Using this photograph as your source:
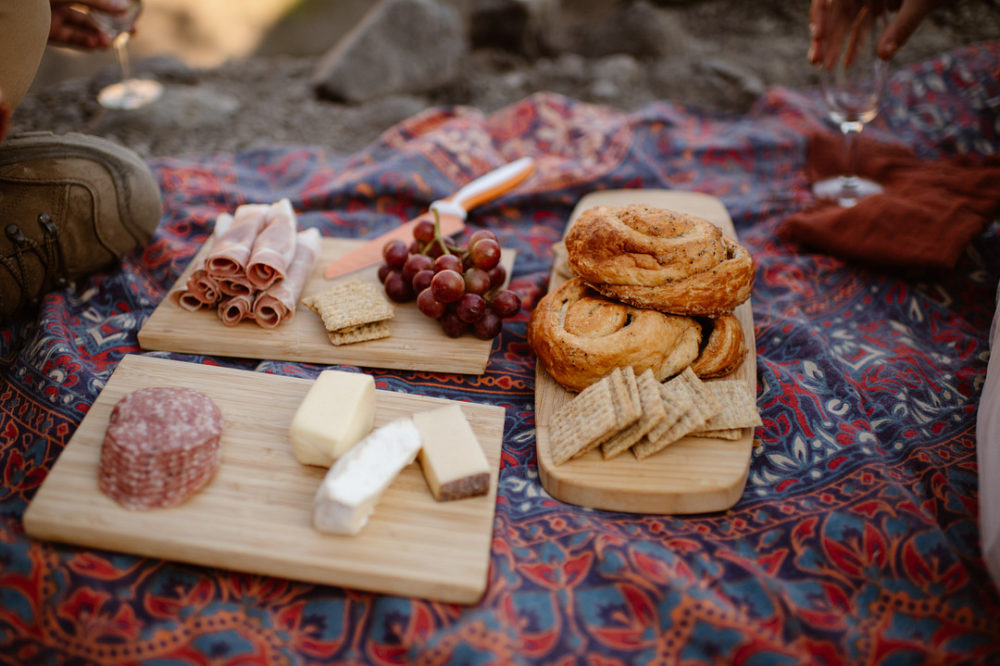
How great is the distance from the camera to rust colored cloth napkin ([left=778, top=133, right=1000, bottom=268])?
222 cm

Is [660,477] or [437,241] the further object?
[437,241]

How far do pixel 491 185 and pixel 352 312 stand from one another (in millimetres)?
892

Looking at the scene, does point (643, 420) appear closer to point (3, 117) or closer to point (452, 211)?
point (452, 211)

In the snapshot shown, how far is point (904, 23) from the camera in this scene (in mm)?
2189

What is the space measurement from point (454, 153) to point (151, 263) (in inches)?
48.5

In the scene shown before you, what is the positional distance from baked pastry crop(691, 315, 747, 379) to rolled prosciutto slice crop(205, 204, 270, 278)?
1.28 m

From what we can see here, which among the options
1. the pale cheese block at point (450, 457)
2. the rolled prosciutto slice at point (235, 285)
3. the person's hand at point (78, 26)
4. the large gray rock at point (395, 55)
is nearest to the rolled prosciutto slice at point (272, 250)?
the rolled prosciutto slice at point (235, 285)

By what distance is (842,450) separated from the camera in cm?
170

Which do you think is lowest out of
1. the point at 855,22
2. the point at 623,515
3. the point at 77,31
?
the point at 623,515

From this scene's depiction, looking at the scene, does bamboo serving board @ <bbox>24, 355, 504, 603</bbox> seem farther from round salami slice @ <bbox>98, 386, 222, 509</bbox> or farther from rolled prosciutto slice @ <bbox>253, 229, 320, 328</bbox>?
rolled prosciutto slice @ <bbox>253, 229, 320, 328</bbox>

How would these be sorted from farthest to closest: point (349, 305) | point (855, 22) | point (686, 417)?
point (855, 22)
point (349, 305)
point (686, 417)

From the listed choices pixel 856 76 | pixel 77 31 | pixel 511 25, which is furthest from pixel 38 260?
pixel 511 25

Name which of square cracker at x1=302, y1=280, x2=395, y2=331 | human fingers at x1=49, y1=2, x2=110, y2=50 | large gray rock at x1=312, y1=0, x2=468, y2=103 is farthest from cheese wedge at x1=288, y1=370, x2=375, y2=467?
large gray rock at x1=312, y1=0, x2=468, y2=103

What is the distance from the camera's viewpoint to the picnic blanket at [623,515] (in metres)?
1.32
